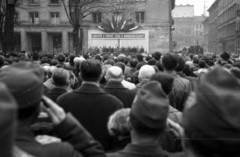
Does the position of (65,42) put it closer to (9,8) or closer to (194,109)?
(9,8)

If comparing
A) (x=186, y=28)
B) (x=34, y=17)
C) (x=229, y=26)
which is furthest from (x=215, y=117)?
(x=186, y=28)

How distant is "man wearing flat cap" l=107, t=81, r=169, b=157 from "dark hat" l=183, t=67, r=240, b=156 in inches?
15.7

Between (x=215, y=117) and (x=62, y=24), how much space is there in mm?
43891

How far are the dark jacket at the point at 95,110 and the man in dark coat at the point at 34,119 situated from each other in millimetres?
1656

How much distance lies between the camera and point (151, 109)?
Result: 2.32 metres

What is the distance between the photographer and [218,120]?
1.82 meters

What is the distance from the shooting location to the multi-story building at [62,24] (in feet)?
139

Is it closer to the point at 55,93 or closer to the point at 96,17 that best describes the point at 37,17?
the point at 96,17

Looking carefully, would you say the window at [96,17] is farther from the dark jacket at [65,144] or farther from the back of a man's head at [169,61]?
the dark jacket at [65,144]

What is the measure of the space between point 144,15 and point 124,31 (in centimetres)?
1149

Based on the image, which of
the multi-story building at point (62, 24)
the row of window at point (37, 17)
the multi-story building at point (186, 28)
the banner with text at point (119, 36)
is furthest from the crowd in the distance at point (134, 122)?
the multi-story building at point (186, 28)

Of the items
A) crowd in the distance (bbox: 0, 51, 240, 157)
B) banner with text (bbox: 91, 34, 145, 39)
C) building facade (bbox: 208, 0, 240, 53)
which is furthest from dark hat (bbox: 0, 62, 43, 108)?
building facade (bbox: 208, 0, 240, 53)

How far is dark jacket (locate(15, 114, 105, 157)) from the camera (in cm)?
207

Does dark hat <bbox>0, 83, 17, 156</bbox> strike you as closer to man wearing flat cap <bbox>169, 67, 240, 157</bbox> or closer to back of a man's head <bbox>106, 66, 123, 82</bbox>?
man wearing flat cap <bbox>169, 67, 240, 157</bbox>
